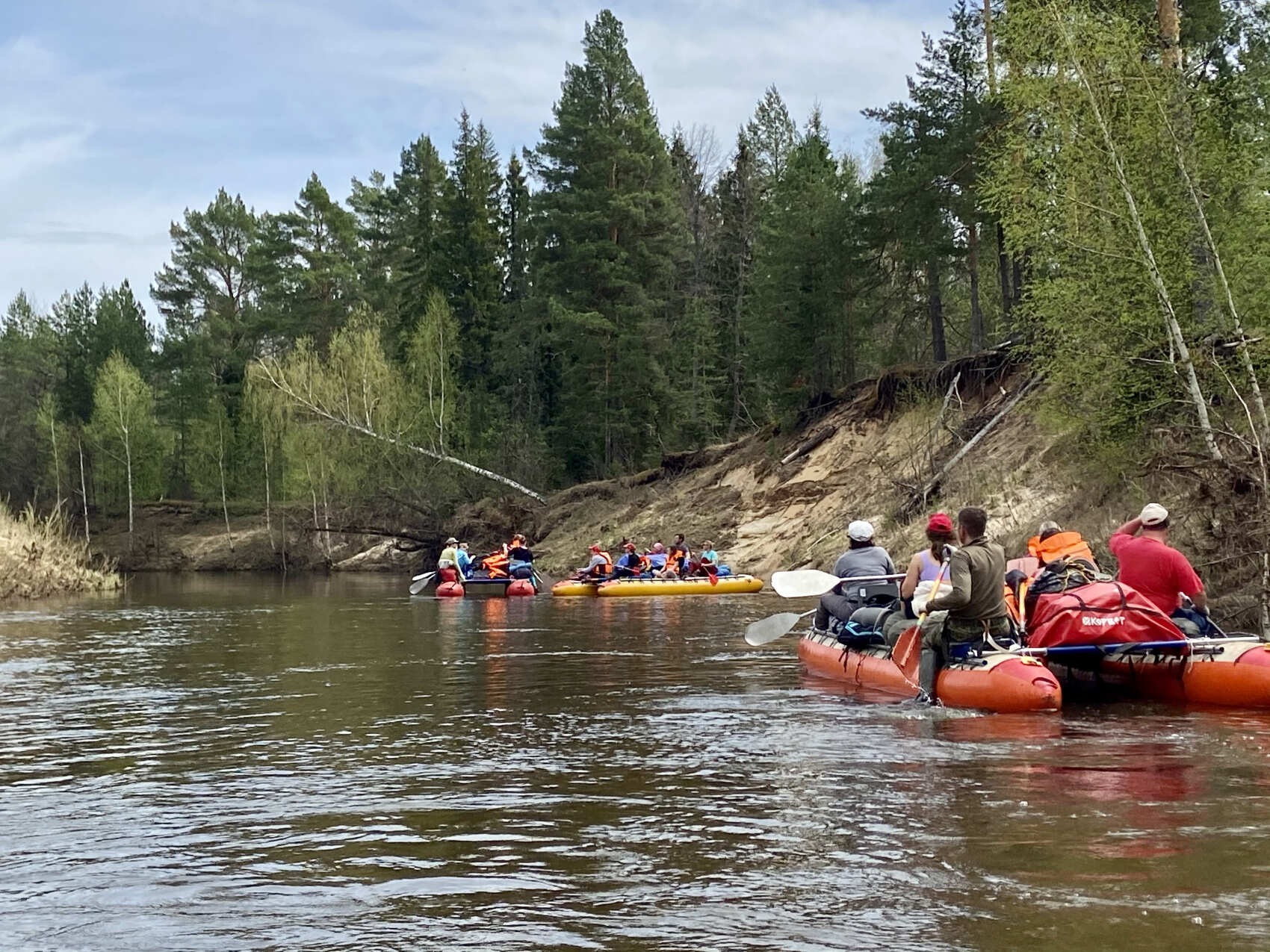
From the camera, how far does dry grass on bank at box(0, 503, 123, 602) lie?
90.3ft

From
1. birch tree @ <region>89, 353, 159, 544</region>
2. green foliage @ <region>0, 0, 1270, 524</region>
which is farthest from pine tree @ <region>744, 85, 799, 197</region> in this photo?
birch tree @ <region>89, 353, 159, 544</region>

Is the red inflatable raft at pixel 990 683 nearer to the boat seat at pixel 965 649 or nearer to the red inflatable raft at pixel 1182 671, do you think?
the boat seat at pixel 965 649

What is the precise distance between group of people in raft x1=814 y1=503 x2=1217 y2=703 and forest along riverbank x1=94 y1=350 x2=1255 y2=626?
325 cm

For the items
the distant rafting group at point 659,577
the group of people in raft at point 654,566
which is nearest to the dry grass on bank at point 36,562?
the distant rafting group at point 659,577

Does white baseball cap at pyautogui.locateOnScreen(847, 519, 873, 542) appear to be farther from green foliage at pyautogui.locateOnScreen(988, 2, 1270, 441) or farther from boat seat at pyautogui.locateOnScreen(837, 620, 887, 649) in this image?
green foliage at pyautogui.locateOnScreen(988, 2, 1270, 441)

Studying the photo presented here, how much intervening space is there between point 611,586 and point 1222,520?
14.9m

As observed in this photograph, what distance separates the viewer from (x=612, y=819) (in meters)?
7.20

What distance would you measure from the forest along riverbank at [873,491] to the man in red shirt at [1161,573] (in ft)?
10.3

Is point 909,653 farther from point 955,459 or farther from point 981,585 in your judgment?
point 955,459

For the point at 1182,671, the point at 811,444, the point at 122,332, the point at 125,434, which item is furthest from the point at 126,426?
the point at 1182,671

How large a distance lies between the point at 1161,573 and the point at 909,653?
→ 7.42ft

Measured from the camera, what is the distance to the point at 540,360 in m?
51.6

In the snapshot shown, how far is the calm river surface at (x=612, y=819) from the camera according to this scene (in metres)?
5.32

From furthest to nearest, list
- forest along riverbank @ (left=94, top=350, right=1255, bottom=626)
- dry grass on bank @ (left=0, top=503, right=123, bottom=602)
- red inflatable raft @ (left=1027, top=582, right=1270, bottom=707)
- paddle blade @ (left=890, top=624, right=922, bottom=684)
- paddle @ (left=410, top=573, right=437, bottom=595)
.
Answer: paddle @ (left=410, top=573, right=437, bottom=595) → dry grass on bank @ (left=0, top=503, right=123, bottom=602) → forest along riverbank @ (left=94, top=350, right=1255, bottom=626) → paddle blade @ (left=890, top=624, right=922, bottom=684) → red inflatable raft @ (left=1027, top=582, right=1270, bottom=707)
